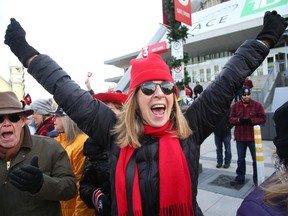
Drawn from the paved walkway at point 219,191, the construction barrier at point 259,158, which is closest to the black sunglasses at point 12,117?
the paved walkway at point 219,191

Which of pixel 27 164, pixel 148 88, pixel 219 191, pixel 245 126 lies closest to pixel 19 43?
pixel 27 164

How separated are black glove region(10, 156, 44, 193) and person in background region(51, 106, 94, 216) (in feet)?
3.47

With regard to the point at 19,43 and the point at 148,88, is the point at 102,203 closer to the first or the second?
the point at 148,88

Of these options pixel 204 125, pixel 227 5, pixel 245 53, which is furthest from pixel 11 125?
pixel 227 5

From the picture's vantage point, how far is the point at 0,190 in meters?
1.85

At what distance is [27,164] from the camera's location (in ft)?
5.81

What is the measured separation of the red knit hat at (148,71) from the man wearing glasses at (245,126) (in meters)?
3.69

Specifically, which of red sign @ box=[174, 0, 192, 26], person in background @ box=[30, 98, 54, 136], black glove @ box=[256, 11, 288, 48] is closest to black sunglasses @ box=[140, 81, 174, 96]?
black glove @ box=[256, 11, 288, 48]

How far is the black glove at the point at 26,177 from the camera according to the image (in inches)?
63.0

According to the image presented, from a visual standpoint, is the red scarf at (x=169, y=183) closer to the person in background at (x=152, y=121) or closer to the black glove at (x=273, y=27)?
the person in background at (x=152, y=121)

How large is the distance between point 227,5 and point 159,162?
25199 mm

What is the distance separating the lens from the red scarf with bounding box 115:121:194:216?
151cm

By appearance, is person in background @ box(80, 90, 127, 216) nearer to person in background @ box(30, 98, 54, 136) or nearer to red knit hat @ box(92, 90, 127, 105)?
red knit hat @ box(92, 90, 127, 105)

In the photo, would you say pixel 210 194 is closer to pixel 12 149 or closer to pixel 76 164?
pixel 76 164
